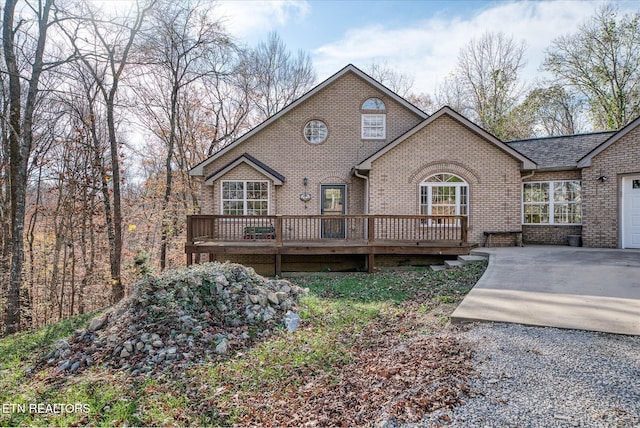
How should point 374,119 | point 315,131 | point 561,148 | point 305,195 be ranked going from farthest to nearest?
point 374,119, point 315,131, point 561,148, point 305,195

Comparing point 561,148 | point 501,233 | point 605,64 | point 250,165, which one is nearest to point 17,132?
point 250,165

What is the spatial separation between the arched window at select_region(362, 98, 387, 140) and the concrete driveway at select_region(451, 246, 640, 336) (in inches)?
265

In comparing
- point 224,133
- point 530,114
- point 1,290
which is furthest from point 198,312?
point 530,114

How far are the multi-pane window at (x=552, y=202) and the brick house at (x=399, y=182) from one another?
0.12ft

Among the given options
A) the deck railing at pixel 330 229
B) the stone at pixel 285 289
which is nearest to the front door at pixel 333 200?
the deck railing at pixel 330 229

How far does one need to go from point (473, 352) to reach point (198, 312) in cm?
442

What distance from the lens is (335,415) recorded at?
11.3 feet

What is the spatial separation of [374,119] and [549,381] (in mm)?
12124

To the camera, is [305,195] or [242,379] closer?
[242,379]

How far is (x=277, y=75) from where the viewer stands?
2662 centimetres

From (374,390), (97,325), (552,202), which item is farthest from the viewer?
(552,202)

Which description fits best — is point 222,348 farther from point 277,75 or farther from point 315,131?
point 277,75

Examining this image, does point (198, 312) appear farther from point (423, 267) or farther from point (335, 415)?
point (423, 267)

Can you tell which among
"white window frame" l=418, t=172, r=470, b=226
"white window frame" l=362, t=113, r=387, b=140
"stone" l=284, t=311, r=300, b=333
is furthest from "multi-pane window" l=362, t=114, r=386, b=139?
"stone" l=284, t=311, r=300, b=333
